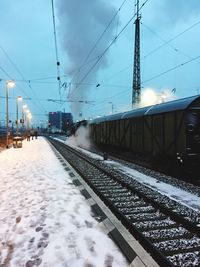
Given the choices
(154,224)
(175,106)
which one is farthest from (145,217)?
(175,106)

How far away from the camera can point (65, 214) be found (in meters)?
7.45

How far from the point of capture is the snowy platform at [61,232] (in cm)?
494

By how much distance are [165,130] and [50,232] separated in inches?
408

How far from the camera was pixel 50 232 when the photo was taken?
20.3ft

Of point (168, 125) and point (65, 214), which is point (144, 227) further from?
point (168, 125)

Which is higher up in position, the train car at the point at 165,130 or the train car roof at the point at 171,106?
the train car roof at the point at 171,106

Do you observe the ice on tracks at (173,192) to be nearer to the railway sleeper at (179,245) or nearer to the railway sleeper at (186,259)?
the railway sleeper at (179,245)

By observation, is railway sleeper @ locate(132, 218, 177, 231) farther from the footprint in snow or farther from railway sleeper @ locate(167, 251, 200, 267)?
the footprint in snow

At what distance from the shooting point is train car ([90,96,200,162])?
533 inches

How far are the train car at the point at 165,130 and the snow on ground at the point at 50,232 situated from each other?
5469mm

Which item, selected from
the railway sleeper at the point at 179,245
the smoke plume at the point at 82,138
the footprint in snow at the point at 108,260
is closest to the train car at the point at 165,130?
the railway sleeper at the point at 179,245

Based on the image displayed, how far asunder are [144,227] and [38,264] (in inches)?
105

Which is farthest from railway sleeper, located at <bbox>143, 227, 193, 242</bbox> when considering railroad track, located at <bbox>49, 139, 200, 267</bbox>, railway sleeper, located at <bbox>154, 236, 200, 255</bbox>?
railway sleeper, located at <bbox>154, 236, 200, 255</bbox>

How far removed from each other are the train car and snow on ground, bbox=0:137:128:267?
5.47m
